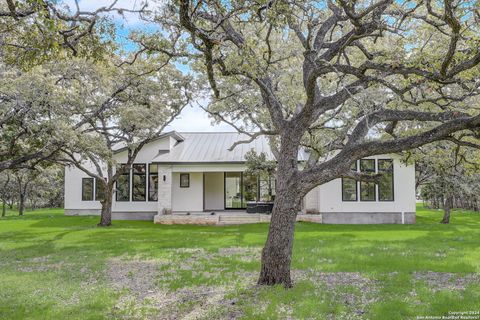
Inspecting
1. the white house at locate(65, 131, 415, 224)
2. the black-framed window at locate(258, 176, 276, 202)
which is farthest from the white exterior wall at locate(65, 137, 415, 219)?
the black-framed window at locate(258, 176, 276, 202)

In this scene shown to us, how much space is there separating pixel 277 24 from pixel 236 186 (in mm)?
18978

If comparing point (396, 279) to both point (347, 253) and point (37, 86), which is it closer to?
point (347, 253)

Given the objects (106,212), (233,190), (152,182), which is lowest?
(106,212)

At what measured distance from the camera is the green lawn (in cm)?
586

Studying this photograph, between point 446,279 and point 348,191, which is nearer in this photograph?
point 446,279

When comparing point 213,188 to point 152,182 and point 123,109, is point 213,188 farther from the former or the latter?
point 123,109

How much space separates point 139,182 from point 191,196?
10.8 feet

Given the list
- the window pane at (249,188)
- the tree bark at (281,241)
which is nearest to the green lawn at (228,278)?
the tree bark at (281,241)

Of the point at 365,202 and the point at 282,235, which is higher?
the point at 282,235

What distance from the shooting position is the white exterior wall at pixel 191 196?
2219 centimetres

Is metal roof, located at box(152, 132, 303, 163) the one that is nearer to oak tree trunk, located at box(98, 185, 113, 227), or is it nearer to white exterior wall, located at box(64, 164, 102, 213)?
oak tree trunk, located at box(98, 185, 113, 227)

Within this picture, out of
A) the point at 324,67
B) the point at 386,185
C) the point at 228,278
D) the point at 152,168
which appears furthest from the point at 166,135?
the point at 324,67

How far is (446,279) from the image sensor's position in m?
7.58

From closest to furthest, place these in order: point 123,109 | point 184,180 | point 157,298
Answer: point 157,298, point 123,109, point 184,180
